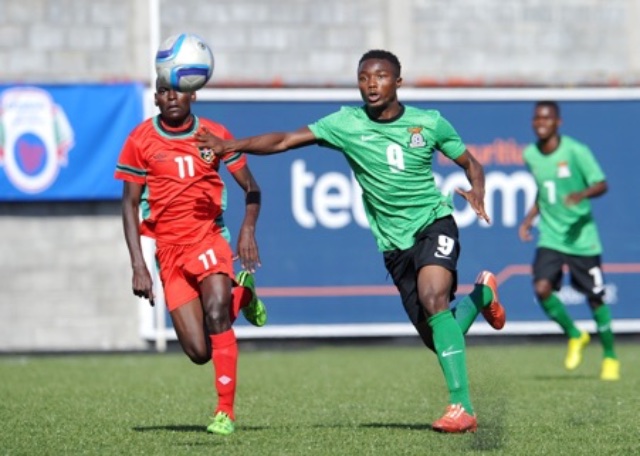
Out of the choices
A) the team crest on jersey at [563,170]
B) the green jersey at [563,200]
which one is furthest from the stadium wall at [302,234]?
the team crest on jersey at [563,170]

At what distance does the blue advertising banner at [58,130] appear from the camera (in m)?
19.0

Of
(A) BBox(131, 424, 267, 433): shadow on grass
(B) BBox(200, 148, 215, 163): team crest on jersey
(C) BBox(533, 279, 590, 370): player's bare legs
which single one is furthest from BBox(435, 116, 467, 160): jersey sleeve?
(C) BBox(533, 279, 590, 370): player's bare legs

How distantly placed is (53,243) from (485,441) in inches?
465

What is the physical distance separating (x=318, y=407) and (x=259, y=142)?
2.69 m

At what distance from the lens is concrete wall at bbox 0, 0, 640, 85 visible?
65.2 feet

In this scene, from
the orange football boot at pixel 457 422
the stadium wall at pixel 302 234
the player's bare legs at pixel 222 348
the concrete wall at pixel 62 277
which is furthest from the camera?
the concrete wall at pixel 62 277

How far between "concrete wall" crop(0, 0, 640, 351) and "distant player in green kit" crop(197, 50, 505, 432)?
1027 cm

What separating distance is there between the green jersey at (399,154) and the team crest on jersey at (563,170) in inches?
223

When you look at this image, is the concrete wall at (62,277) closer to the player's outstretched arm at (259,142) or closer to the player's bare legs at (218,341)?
the player's bare legs at (218,341)

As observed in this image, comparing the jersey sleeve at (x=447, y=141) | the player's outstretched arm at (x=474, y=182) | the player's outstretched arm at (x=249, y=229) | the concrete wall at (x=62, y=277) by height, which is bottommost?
the concrete wall at (x=62, y=277)

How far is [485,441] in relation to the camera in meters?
8.40

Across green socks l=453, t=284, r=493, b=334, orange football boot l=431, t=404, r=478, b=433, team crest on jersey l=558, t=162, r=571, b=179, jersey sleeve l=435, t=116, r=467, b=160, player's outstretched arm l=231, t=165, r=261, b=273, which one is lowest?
orange football boot l=431, t=404, r=478, b=433

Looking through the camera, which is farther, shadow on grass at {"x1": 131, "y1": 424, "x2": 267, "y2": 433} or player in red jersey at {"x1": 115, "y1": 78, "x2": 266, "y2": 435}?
player in red jersey at {"x1": 115, "y1": 78, "x2": 266, "y2": 435}

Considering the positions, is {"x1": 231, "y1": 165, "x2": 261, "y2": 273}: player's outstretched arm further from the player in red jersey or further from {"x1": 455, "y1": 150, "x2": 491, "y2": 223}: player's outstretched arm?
{"x1": 455, "y1": 150, "x2": 491, "y2": 223}: player's outstretched arm
